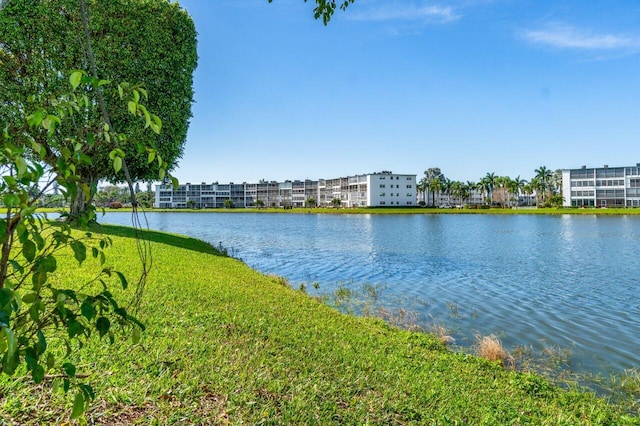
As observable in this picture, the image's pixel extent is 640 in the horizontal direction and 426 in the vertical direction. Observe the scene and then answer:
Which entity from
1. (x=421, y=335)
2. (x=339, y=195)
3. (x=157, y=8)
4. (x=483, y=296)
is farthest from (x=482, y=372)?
(x=339, y=195)

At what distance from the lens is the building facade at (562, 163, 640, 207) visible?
5012 inches

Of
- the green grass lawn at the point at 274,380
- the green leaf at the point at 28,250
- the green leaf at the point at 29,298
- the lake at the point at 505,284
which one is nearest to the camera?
the green leaf at the point at 28,250

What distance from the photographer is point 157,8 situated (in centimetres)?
2400

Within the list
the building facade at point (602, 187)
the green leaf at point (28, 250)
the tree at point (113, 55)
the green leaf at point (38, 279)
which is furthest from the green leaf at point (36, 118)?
the building facade at point (602, 187)

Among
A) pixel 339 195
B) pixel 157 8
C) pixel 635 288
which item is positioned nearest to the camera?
pixel 635 288

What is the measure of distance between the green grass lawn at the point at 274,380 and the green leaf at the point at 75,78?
6.03 feet

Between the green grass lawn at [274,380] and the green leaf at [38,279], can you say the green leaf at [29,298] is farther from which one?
the green grass lawn at [274,380]

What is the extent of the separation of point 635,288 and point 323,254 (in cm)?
1904

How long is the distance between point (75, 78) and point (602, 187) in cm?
16435

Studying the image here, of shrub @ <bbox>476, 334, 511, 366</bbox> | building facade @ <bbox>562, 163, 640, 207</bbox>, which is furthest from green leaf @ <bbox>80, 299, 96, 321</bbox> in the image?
building facade @ <bbox>562, 163, 640, 207</bbox>

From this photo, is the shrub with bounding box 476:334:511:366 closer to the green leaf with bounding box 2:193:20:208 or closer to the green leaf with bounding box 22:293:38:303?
the green leaf with bounding box 22:293:38:303

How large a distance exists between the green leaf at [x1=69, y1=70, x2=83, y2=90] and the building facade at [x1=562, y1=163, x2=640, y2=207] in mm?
161909

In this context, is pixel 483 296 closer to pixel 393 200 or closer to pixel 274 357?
pixel 274 357

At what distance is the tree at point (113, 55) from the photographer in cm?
2022
